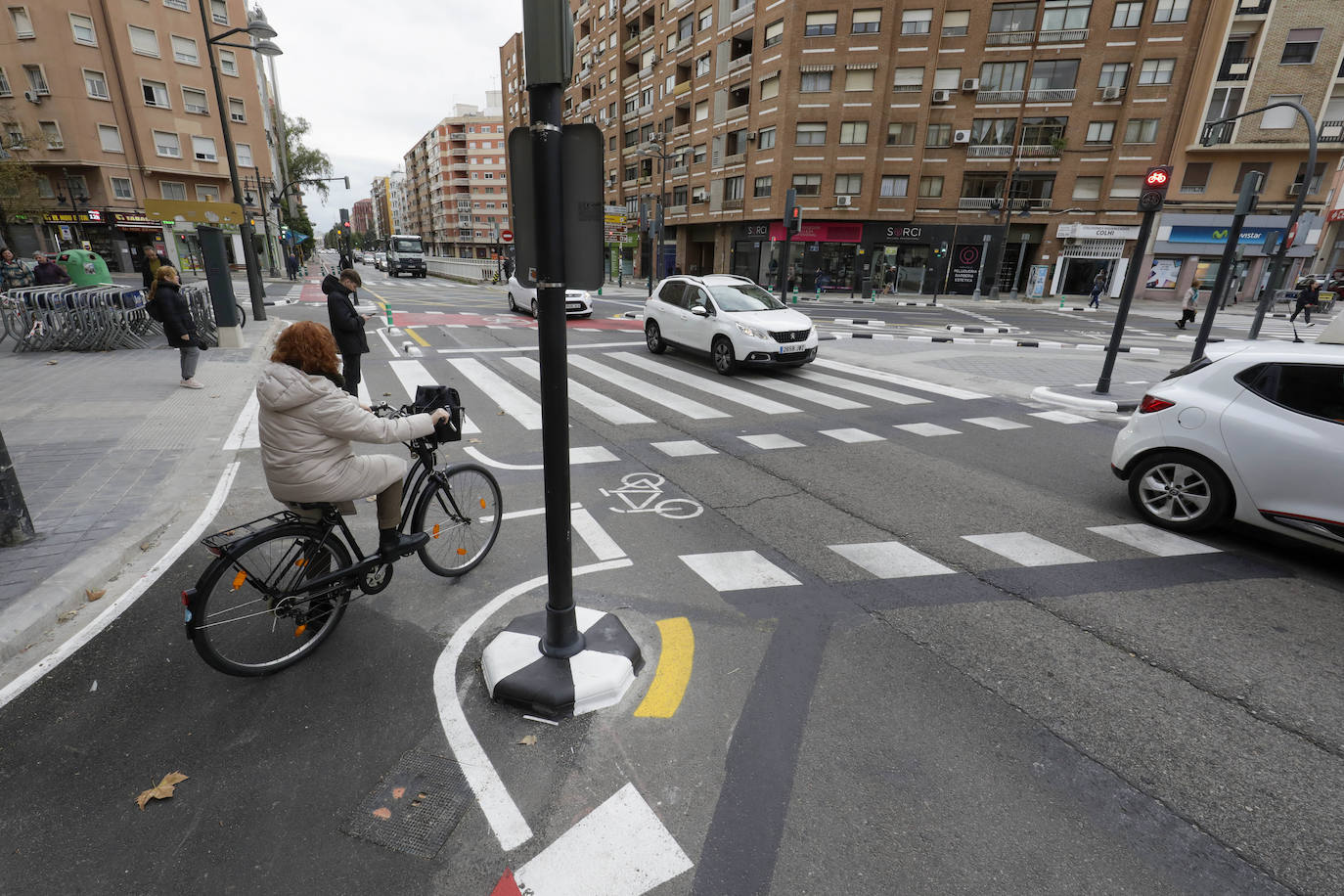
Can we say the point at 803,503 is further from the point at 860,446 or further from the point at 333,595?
the point at 333,595

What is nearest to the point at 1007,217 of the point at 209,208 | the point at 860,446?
the point at 860,446

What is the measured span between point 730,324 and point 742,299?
106 cm

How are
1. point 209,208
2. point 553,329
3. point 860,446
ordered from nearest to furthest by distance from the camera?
point 553,329 < point 860,446 < point 209,208

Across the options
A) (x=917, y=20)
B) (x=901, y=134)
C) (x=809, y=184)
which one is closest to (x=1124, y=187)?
(x=901, y=134)

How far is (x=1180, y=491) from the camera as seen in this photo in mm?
5293

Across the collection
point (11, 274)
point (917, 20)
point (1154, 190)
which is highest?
point (917, 20)

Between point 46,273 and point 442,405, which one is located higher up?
point 442,405

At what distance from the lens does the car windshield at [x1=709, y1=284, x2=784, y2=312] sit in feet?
40.1

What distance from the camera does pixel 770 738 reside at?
2949mm

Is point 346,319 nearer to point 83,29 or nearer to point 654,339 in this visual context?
point 654,339

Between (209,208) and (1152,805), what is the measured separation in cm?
3467

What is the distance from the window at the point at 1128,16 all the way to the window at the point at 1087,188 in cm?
785

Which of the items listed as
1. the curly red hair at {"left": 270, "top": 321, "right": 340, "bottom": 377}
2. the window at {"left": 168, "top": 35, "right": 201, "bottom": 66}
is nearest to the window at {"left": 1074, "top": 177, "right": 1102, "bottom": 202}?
the curly red hair at {"left": 270, "top": 321, "right": 340, "bottom": 377}

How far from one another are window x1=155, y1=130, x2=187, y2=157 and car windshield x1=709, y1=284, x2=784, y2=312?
43.4m
